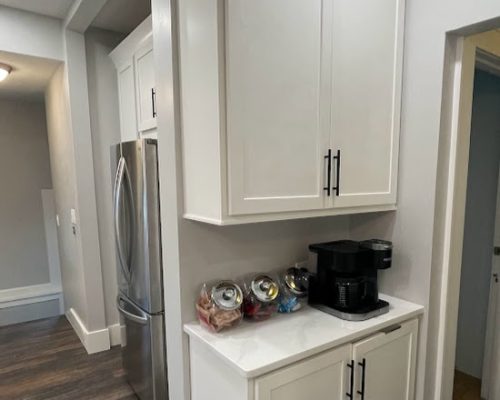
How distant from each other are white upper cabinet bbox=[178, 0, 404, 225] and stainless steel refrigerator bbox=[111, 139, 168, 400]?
1.89ft

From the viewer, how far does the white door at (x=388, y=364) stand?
1405mm

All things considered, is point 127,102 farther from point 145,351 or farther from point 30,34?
point 145,351

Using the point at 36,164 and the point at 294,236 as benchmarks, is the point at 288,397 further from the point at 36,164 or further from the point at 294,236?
the point at 36,164

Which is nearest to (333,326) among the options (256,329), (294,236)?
(256,329)

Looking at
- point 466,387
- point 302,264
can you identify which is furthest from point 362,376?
point 466,387

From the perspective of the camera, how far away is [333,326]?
4.69 ft

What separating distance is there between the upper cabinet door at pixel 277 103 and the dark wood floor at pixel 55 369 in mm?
1913

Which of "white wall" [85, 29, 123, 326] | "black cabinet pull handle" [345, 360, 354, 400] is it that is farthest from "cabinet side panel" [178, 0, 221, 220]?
"white wall" [85, 29, 123, 326]

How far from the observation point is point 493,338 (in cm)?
211

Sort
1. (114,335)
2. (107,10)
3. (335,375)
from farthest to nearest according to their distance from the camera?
(114,335) < (107,10) < (335,375)

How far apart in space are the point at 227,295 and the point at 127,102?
76.0 inches

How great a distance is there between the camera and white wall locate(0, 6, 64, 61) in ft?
7.83

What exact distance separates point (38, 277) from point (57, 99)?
226 cm

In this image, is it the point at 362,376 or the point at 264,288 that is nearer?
the point at 362,376
